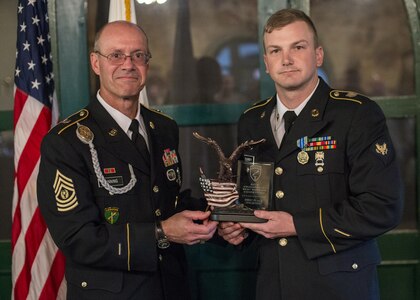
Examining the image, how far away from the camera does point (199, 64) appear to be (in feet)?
10.8

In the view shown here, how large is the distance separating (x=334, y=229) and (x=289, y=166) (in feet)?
1.01

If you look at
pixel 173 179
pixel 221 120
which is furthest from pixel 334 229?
pixel 221 120

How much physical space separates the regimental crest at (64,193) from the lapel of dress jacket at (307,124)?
2.70ft

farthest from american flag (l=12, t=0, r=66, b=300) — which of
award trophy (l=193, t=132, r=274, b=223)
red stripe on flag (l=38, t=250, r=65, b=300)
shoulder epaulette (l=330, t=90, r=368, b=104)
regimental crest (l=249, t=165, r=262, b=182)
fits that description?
shoulder epaulette (l=330, t=90, r=368, b=104)

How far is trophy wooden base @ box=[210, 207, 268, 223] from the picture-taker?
214 cm

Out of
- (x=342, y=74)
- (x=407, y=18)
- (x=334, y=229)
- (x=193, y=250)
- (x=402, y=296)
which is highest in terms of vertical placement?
(x=407, y=18)

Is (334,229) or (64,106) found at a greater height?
(64,106)

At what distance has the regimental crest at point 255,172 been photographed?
2.14 m

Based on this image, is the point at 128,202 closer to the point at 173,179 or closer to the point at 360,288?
the point at 173,179

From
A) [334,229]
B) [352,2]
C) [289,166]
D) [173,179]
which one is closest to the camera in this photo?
[334,229]

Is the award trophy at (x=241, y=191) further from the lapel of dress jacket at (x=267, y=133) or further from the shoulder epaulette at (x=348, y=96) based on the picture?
the shoulder epaulette at (x=348, y=96)

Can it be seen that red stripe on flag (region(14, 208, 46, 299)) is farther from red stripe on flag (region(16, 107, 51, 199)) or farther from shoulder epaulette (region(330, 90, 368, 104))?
shoulder epaulette (region(330, 90, 368, 104))

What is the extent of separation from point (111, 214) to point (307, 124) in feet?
2.86

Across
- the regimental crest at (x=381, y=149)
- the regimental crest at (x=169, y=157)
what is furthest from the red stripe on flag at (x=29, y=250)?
the regimental crest at (x=381, y=149)
